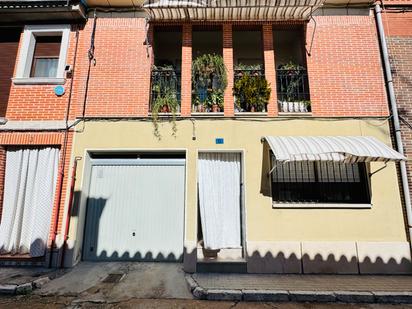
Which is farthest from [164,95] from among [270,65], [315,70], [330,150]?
[330,150]

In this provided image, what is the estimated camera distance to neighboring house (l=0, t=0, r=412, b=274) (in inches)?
260

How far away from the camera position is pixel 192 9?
7301mm

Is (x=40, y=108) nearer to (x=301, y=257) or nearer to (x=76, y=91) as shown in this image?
(x=76, y=91)

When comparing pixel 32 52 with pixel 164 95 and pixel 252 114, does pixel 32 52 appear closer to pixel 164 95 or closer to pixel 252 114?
pixel 164 95

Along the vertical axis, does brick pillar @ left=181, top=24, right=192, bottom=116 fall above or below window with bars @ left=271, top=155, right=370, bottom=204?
above

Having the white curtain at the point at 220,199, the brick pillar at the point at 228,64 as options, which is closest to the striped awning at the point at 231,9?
the brick pillar at the point at 228,64

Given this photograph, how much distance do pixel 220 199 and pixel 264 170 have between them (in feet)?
5.13

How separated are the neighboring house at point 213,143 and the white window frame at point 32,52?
6 cm

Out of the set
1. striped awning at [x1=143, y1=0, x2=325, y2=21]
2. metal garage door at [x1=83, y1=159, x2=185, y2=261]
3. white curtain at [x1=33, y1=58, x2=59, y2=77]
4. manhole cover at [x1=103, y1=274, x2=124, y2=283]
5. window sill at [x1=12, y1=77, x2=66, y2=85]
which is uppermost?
striped awning at [x1=143, y1=0, x2=325, y2=21]

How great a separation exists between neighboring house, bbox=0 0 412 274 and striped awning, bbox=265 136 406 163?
0.08 m

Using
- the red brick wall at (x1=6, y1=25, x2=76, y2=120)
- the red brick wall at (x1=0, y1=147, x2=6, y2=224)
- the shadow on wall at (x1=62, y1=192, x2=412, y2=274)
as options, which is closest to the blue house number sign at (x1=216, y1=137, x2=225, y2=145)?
the shadow on wall at (x1=62, y1=192, x2=412, y2=274)

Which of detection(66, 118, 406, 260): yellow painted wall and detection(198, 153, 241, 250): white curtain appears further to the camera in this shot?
detection(198, 153, 241, 250): white curtain

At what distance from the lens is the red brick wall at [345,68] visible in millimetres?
7344

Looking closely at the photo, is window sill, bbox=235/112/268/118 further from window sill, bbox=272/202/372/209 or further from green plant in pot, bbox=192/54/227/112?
window sill, bbox=272/202/372/209
